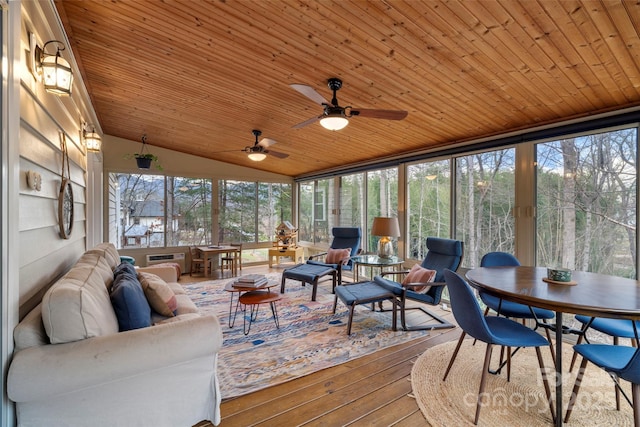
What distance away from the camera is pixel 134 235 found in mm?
6113

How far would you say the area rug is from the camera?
2346mm

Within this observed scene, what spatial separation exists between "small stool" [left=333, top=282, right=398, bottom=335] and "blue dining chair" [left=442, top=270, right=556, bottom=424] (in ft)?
3.60

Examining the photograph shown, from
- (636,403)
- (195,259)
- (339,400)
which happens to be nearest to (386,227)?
(339,400)

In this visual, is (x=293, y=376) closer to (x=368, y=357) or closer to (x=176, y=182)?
(x=368, y=357)

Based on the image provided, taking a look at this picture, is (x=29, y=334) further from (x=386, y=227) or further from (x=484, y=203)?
(x=484, y=203)

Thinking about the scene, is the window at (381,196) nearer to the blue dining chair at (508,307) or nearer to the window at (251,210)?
the blue dining chair at (508,307)

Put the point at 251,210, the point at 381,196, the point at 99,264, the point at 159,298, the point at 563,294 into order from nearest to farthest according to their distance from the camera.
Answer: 1. the point at 563,294
2. the point at 159,298
3. the point at 99,264
4. the point at 381,196
5. the point at 251,210

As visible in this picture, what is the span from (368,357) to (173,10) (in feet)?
10.8

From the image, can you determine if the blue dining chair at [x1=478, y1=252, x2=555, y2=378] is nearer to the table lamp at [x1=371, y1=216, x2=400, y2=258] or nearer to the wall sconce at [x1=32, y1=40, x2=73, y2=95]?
the table lamp at [x1=371, y1=216, x2=400, y2=258]

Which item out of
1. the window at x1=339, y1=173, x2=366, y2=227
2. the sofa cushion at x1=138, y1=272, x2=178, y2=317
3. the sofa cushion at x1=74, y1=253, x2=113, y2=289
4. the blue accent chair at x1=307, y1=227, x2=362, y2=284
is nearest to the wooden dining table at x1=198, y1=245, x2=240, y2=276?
the blue accent chair at x1=307, y1=227, x2=362, y2=284

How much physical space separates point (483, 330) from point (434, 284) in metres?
1.27

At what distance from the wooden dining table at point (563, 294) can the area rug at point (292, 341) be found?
1.27 metres

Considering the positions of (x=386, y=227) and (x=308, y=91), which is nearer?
(x=308, y=91)

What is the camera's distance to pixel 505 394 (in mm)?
2119
